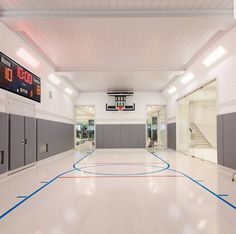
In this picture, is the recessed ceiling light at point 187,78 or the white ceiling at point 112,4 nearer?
the white ceiling at point 112,4

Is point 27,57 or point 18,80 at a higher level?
point 27,57

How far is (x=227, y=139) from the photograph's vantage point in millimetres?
6551

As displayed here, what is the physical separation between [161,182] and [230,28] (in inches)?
164

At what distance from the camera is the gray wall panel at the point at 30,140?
7181mm

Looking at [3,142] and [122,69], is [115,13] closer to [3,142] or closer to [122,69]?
[3,142]

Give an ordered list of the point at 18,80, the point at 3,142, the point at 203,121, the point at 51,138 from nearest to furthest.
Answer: the point at 3,142 < the point at 18,80 < the point at 51,138 < the point at 203,121

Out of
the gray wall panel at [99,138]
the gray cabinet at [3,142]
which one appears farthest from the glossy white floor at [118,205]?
the gray wall panel at [99,138]

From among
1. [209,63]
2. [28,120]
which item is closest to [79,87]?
[28,120]

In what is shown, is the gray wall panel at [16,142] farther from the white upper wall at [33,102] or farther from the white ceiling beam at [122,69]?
the white ceiling beam at [122,69]

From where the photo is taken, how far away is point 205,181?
536 cm

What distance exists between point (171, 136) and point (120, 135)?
3.49 metres

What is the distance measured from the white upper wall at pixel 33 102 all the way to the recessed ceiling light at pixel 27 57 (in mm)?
98

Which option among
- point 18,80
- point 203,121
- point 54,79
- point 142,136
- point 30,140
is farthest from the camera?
point 203,121

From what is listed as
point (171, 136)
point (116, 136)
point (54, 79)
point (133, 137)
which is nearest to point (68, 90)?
point (54, 79)
